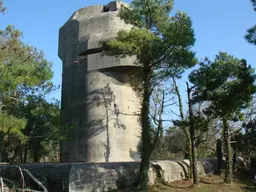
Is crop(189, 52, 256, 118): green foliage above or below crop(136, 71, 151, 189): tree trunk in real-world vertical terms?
above

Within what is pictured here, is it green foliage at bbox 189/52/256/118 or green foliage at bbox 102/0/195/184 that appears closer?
green foliage at bbox 102/0/195/184

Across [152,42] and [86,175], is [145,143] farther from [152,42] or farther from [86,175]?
[152,42]

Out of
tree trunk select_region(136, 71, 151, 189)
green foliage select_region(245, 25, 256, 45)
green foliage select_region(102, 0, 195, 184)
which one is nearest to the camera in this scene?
green foliage select_region(245, 25, 256, 45)

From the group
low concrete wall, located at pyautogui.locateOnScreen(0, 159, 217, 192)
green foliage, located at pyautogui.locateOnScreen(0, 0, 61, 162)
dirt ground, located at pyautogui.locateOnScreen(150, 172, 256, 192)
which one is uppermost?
green foliage, located at pyautogui.locateOnScreen(0, 0, 61, 162)

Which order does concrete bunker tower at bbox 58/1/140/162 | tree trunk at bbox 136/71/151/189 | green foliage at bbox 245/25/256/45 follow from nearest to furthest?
green foliage at bbox 245/25/256/45, tree trunk at bbox 136/71/151/189, concrete bunker tower at bbox 58/1/140/162

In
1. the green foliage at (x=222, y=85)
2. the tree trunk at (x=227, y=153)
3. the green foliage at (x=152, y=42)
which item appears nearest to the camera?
the green foliage at (x=152, y=42)

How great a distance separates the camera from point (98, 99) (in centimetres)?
1852

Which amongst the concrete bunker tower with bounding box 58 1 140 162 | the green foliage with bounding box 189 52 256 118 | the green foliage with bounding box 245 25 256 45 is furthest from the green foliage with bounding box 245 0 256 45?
the concrete bunker tower with bounding box 58 1 140 162

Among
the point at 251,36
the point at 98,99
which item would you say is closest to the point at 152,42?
the point at 251,36

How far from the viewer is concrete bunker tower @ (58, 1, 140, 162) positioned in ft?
59.3

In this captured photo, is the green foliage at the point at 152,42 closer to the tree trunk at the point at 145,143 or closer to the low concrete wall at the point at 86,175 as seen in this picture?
the tree trunk at the point at 145,143

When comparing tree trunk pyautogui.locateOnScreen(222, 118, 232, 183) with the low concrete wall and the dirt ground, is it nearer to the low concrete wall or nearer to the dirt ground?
the dirt ground

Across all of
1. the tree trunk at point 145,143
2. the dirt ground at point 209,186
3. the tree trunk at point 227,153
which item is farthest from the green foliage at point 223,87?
the tree trunk at point 145,143

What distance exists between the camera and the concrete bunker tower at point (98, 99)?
1806 cm
